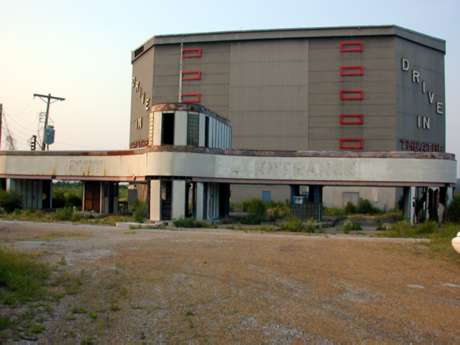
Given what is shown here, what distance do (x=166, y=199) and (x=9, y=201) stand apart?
532 inches

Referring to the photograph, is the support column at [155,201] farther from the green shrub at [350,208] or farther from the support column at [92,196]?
the green shrub at [350,208]

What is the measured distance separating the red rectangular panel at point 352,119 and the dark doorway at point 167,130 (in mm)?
28962

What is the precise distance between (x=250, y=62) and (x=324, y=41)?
8.18 metres

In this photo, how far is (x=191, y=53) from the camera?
59562 millimetres

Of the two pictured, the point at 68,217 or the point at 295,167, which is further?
the point at 295,167

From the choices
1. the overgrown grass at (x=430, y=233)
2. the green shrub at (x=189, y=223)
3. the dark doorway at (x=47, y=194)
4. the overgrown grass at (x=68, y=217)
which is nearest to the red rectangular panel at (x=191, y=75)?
the dark doorway at (x=47, y=194)

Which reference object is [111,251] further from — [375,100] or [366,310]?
[375,100]

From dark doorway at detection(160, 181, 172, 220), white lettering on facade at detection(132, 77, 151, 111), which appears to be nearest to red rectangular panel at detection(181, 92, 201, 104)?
white lettering on facade at detection(132, 77, 151, 111)

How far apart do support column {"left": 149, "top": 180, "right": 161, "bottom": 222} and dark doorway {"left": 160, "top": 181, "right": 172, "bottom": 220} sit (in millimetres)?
305

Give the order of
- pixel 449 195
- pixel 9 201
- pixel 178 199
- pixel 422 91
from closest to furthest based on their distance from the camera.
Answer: pixel 178 199 → pixel 449 195 → pixel 9 201 → pixel 422 91

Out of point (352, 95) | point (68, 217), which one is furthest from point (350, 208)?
point (68, 217)

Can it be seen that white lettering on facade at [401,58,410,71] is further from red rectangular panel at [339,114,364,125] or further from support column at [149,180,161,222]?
support column at [149,180,161,222]

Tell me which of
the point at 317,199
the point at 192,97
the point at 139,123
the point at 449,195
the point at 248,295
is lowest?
the point at 248,295

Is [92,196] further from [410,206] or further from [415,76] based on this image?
[415,76]
